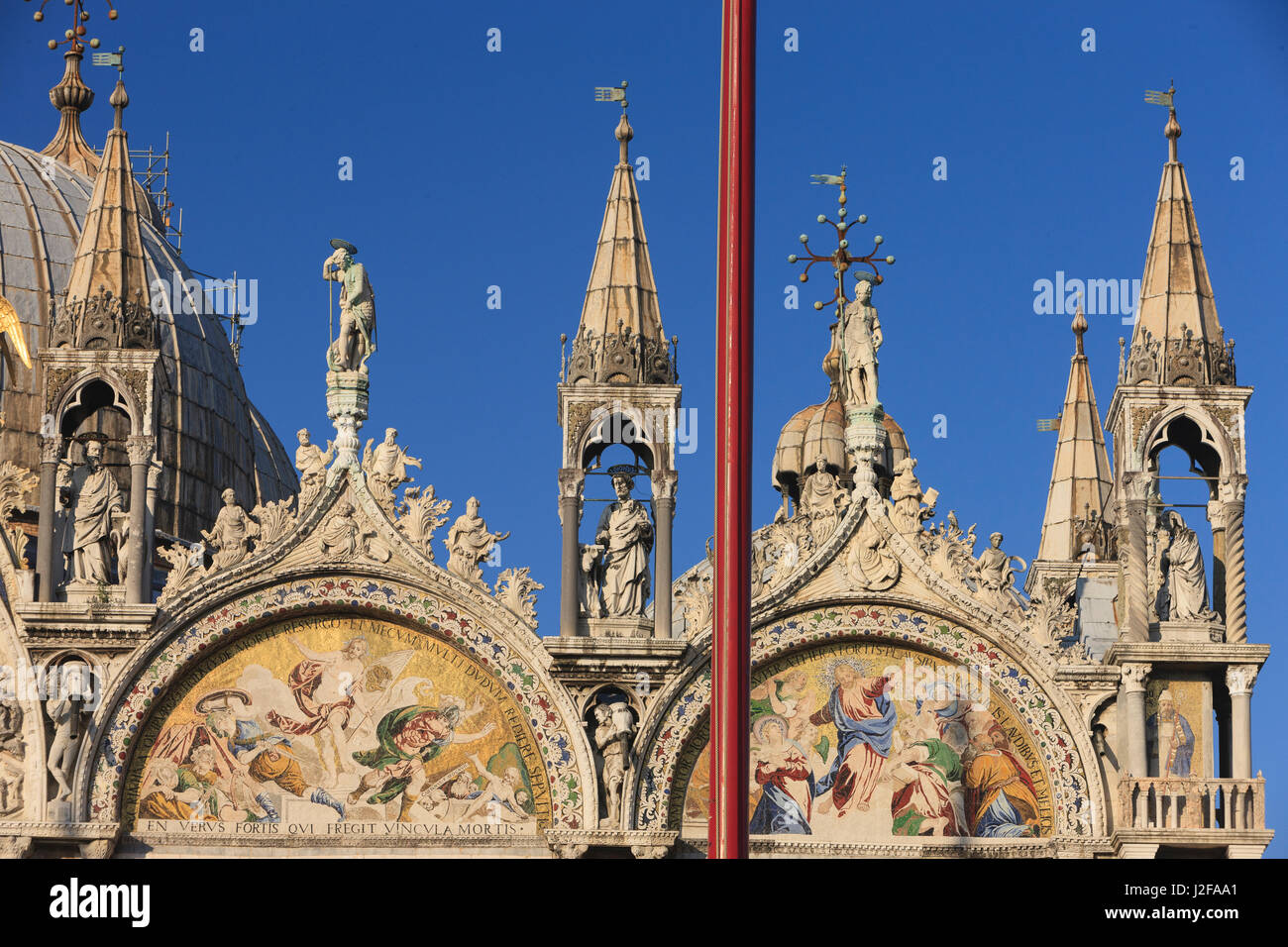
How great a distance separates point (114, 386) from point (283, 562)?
7.12 ft

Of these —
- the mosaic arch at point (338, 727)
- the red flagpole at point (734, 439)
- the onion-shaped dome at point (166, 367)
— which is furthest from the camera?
the onion-shaped dome at point (166, 367)

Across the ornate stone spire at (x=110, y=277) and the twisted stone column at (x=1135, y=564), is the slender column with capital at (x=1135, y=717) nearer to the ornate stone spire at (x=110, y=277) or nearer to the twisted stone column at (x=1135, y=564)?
the twisted stone column at (x=1135, y=564)

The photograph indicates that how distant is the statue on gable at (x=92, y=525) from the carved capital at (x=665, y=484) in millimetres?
4645

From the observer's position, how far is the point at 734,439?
19797 millimetres

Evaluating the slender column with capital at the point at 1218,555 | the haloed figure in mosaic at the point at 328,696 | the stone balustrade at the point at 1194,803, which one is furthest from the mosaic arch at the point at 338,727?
the slender column with capital at the point at 1218,555

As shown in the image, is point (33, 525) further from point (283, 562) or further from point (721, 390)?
point (721, 390)

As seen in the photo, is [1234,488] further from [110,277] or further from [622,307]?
[110,277]

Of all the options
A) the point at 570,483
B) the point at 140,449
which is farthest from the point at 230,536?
the point at 570,483

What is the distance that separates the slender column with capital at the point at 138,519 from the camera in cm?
2497

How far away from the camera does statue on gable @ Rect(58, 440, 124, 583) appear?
2520 centimetres

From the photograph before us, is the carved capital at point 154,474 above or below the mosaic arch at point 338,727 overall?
above

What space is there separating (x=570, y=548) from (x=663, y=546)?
2.60ft

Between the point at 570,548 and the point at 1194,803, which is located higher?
the point at 570,548

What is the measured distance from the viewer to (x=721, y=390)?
19922 millimetres
